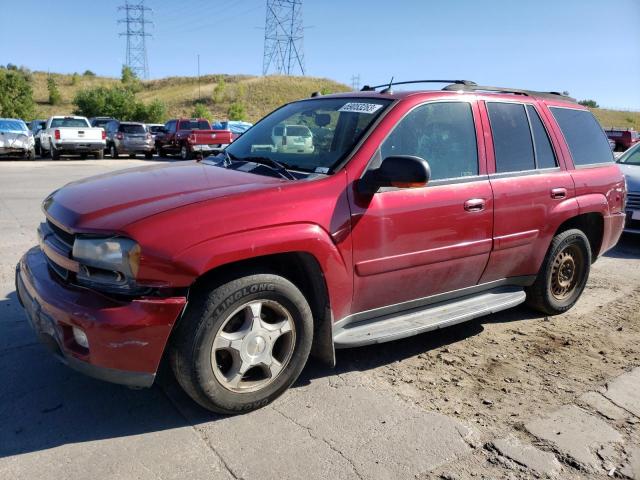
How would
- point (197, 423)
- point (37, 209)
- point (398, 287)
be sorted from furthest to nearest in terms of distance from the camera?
point (37, 209), point (398, 287), point (197, 423)

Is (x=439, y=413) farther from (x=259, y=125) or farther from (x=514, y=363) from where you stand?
(x=259, y=125)

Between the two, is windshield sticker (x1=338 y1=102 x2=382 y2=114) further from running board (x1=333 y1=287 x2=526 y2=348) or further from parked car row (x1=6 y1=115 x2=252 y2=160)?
parked car row (x1=6 y1=115 x2=252 y2=160)

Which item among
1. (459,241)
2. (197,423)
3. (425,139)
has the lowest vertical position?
(197,423)

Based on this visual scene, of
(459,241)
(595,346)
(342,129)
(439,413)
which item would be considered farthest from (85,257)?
(595,346)

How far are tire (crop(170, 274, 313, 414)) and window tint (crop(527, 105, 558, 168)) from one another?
2.53m

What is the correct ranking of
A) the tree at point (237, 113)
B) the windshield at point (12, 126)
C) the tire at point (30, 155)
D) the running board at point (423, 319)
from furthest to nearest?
the tree at point (237, 113) < the tire at point (30, 155) < the windshield at point (12, 126) < the running board at point (423, 319)

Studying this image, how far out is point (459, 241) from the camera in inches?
148

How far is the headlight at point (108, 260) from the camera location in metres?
2.63

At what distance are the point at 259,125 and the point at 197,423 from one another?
7.89ft

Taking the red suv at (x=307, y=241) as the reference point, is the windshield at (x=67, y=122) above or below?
above

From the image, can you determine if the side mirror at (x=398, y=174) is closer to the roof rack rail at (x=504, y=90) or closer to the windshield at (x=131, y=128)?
the roof rack rail at (x=504, y=90)

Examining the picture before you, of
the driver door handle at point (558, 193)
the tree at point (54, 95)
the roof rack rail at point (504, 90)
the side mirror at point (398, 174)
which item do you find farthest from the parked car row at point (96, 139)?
the tree at point (54, 95)

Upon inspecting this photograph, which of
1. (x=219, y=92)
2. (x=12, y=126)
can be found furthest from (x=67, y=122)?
(x=219, y=92)

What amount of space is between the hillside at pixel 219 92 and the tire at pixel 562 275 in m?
59.9
